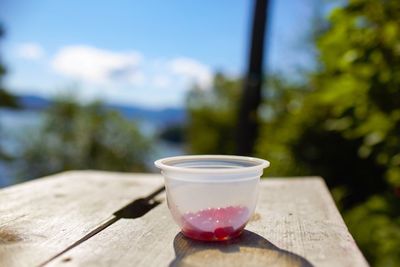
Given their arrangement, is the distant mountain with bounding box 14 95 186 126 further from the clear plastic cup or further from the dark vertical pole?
the clear plastic cup

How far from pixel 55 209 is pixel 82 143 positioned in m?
4.89

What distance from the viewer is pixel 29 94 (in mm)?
5609

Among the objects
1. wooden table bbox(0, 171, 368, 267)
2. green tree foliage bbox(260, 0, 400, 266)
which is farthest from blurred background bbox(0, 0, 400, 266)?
wooden table bbox(0, 171, 368, 267)

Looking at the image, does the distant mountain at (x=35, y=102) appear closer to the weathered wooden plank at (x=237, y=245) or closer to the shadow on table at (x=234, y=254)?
the weathered wooden plank at (x=237, y=245)

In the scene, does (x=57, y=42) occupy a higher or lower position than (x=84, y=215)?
higher

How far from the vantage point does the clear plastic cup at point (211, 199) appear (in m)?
0.73

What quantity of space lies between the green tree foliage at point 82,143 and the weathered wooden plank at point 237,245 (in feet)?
16.3

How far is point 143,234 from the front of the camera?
2.56 ft

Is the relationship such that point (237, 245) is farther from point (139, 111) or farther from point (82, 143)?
point (139, 111)

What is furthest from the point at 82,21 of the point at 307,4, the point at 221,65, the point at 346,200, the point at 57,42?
the point at 346,200

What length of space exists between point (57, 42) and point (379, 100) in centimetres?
608

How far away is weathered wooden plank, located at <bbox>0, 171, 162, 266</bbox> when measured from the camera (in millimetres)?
703

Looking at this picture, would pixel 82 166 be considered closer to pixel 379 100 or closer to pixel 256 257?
pixel 379 100

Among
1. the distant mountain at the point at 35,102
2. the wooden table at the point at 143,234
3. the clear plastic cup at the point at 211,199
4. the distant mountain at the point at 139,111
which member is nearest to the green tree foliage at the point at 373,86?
the wooden table at the point at 143,234
